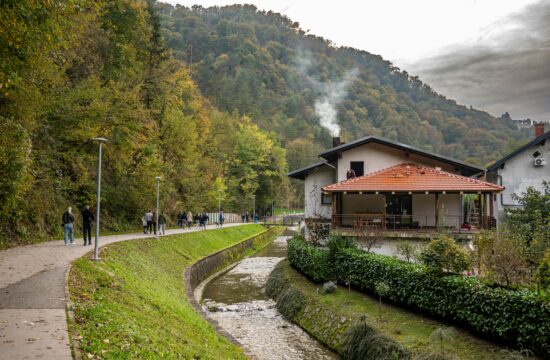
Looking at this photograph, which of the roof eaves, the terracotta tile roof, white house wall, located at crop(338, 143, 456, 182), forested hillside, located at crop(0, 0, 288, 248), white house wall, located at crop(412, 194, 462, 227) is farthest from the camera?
white house wall, located at crop(338, 143, 456, 182)

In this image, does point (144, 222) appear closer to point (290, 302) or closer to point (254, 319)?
point (254, 319)

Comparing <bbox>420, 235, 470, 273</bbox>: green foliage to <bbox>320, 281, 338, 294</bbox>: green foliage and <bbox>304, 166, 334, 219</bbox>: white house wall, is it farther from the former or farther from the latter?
<bbox>304, 166, 334, 219</bbox>: white house wall

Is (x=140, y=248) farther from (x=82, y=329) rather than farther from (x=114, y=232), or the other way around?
(x=82, y=329)

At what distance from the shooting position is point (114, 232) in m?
31.9

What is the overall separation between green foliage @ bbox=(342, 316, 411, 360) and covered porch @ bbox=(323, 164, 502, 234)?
872cm

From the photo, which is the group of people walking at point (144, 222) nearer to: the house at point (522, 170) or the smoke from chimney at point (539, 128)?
the house at point (522, 170)

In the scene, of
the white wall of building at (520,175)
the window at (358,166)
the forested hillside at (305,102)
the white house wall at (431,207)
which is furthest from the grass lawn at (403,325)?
the forested hillside at (305,102)

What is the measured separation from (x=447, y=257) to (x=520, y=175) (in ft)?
78.1

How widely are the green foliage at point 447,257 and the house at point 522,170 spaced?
21815mm

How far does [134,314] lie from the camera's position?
1162 centimetres

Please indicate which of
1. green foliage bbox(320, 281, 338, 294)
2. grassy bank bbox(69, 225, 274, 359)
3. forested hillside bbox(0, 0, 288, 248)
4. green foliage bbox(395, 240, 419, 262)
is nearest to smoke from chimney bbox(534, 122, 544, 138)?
green foliage bbox(395, 240, 419, 262)

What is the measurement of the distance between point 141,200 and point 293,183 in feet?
262

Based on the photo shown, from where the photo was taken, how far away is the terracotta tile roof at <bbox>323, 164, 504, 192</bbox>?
2345 centimetres

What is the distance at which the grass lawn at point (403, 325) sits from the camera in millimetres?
11984
